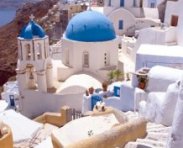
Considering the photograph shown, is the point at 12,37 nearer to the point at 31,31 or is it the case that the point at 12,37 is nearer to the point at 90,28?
the point at 90,28

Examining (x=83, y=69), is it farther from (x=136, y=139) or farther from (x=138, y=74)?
(x=136, y=139)

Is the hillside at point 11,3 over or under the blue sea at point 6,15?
over

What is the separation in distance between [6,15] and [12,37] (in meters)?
35.4

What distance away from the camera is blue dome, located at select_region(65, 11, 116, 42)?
632 inches

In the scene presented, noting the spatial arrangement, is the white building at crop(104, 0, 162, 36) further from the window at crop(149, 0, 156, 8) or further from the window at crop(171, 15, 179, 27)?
the window at crop(171, 15, 179, 27)

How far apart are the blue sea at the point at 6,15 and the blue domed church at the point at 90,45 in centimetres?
5885

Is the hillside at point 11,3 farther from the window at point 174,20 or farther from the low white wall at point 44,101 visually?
the low white wall at point 44,101

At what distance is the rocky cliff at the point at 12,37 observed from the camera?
132 feet

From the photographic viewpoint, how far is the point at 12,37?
4875cm

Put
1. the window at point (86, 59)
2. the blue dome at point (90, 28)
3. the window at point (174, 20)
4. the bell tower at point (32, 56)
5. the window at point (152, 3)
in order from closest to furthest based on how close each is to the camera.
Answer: the bell tower at point (32, 56)
the blue dome at point (90, 28)
the window at point (86, 59)
the window at point (174, 20)
the window at point (152, 3)


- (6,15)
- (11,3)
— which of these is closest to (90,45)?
(6,15)

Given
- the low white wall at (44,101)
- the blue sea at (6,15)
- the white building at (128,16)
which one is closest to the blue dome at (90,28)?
the low white wall at (44,101)

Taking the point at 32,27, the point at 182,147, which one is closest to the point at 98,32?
the point at 32,27

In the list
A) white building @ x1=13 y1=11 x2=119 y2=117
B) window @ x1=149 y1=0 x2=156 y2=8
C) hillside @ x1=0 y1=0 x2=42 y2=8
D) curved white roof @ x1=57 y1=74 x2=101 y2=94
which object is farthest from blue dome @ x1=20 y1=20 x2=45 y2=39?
hillside @ x1=0 y1=0 x2=42 y2=8
